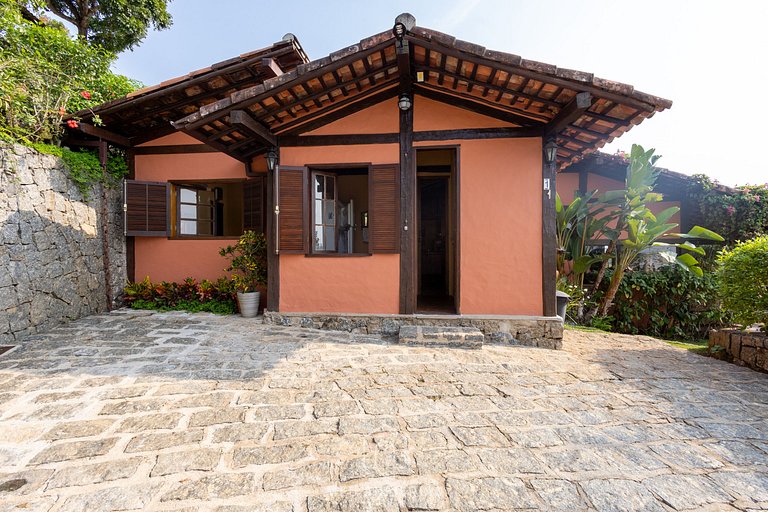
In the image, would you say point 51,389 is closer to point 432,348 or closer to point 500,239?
point 432,348

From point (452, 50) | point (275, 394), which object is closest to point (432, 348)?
point (275, 394)

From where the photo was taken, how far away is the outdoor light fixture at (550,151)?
4.33 meters

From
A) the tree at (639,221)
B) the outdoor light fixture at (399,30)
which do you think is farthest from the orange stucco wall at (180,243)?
the tree at (639,221)

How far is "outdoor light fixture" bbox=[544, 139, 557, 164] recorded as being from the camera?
4.33 m

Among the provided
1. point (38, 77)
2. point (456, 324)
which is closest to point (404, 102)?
point (456, 324)

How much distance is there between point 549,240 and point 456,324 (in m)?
1.79

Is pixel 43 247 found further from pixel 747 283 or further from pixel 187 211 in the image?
pixel 747 283

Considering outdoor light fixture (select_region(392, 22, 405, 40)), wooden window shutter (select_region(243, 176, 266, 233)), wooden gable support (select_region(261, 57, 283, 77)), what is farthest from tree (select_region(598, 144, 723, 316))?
wooden window shutter (select_region(243, 176, 266, 233))

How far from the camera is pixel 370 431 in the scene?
213cm

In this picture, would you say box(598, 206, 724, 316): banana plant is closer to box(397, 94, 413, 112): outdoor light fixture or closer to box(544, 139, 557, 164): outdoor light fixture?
box(544, 139, 557, 164): outdoor light fixture

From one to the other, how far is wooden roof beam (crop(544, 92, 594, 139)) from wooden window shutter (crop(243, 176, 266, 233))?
15.8 ft

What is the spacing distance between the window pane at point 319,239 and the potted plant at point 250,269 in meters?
1.14

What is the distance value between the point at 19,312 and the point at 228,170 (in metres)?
3.63

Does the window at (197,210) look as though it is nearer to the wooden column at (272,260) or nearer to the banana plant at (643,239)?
the wooden column at (272,260)
